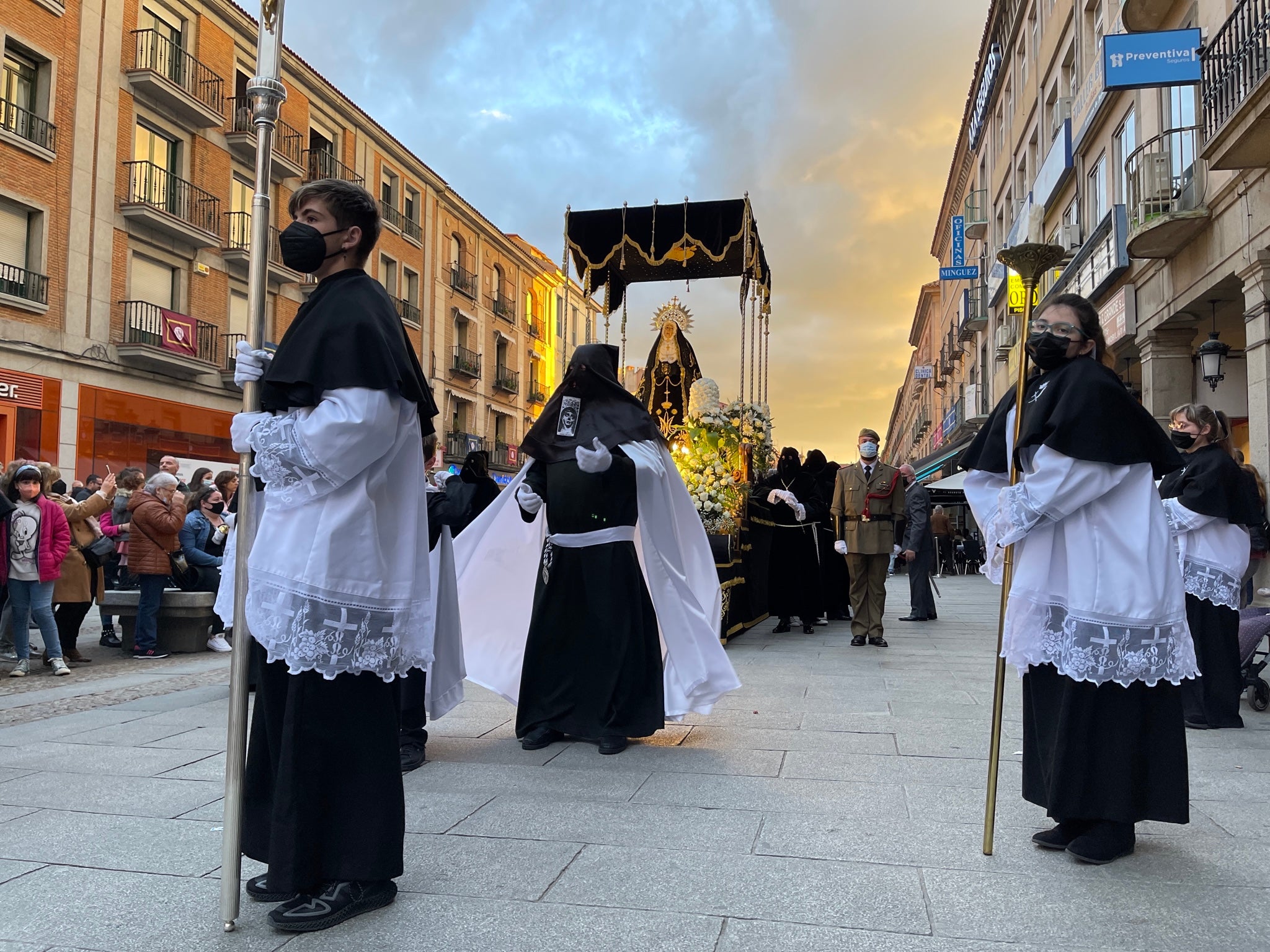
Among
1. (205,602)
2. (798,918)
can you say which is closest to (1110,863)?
(798,918)

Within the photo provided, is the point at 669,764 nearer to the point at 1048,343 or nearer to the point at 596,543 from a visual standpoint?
the point at 596,543

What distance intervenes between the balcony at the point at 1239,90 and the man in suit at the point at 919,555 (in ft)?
15.7

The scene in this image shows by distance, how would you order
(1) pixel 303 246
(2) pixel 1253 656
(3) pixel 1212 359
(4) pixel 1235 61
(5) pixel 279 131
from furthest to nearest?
(5) pixel 279 131 → (3) pixel 1212 359 → (4) pixel 1235 61 → (2) pixel 1253 656 → (1) pixel 303 246

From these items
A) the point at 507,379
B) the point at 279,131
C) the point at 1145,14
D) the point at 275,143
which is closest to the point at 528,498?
the point at 1145,14

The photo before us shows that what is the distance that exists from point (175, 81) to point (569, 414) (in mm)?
20605

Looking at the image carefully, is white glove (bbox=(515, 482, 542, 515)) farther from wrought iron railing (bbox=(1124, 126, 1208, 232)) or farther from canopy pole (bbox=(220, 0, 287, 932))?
wrought iron railing (bbox=(1124, 126, 1208, 232))

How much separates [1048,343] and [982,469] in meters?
0.52

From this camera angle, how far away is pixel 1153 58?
38.2ft

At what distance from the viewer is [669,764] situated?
467 cm

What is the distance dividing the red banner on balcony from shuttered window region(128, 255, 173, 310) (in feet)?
1.49

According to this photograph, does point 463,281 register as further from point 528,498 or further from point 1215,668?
point 1215,668

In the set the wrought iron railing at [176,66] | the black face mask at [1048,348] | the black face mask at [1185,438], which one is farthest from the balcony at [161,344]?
the black face mask at [1048,348]

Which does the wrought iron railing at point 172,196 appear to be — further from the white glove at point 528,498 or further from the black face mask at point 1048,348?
the black face mask at point 1048,348

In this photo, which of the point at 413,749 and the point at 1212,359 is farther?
the point at 1212,359
